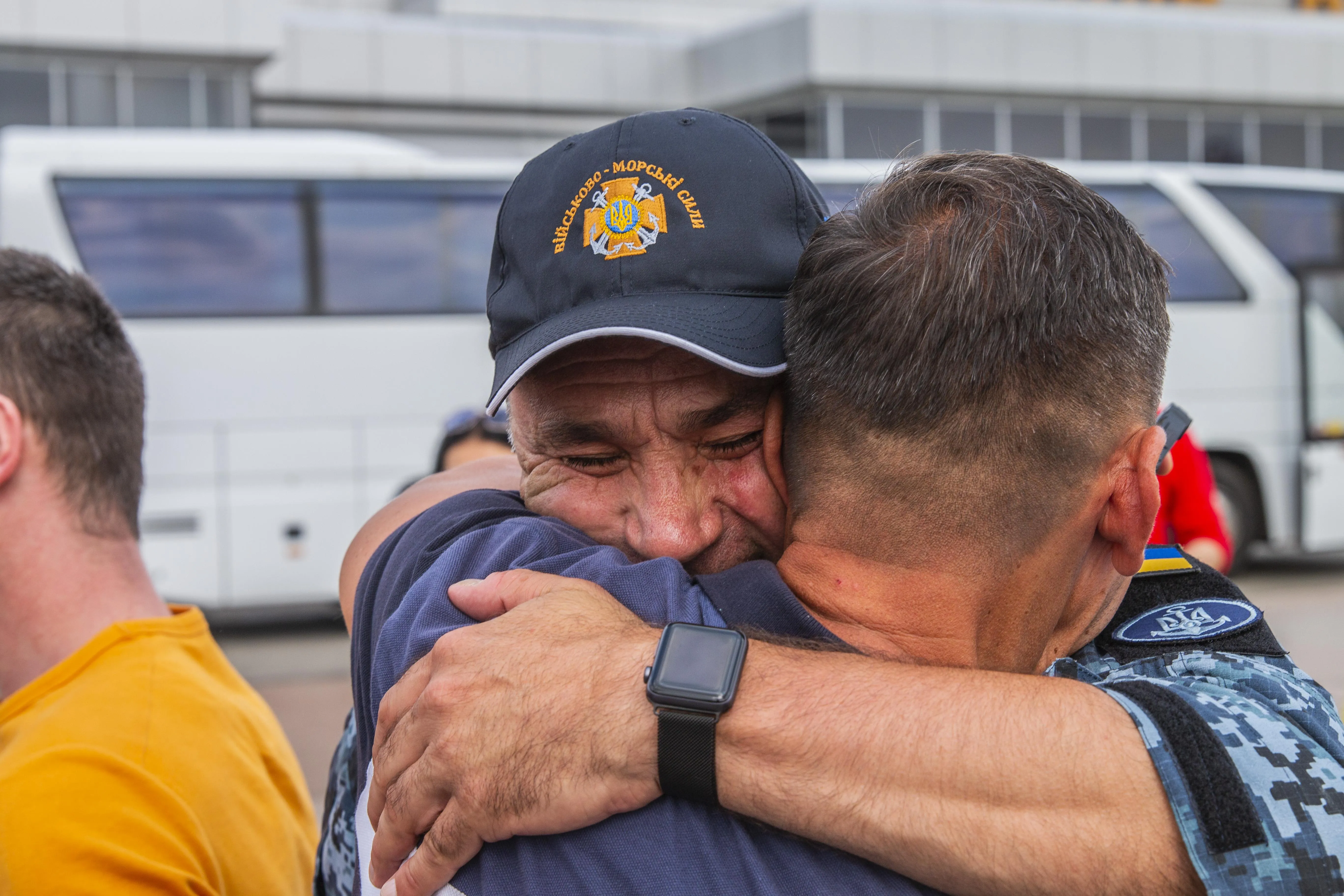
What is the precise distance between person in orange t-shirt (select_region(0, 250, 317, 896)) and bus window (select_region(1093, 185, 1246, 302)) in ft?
34.9

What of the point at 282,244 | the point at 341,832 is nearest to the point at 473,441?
the point at 341,832

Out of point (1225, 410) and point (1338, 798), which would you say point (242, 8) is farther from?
point (1338, 798)

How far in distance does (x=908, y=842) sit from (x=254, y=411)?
31.6 feet

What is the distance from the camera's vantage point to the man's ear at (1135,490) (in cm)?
140

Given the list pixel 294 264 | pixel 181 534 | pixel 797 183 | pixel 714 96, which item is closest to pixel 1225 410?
pixel 294 264

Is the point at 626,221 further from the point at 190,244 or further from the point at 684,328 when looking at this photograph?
the point at 190,244

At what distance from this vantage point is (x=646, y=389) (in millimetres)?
1746

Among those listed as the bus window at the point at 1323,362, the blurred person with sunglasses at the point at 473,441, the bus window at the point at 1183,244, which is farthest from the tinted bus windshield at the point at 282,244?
the bus window at the point at 1323,362

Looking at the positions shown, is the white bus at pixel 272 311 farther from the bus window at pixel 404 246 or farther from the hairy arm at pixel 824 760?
the hairy arm at pixel 824 760

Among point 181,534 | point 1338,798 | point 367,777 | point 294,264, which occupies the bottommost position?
point 181,534

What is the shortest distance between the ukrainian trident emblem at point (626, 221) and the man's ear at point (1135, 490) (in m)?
0.67

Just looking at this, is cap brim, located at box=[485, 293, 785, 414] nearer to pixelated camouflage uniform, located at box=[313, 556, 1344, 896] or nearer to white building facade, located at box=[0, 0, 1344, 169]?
pixelated camouflage uniform, located at box=[313, 556, 1344, 896]

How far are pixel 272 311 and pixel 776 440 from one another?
9286 millimetres

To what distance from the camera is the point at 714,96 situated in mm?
23656
